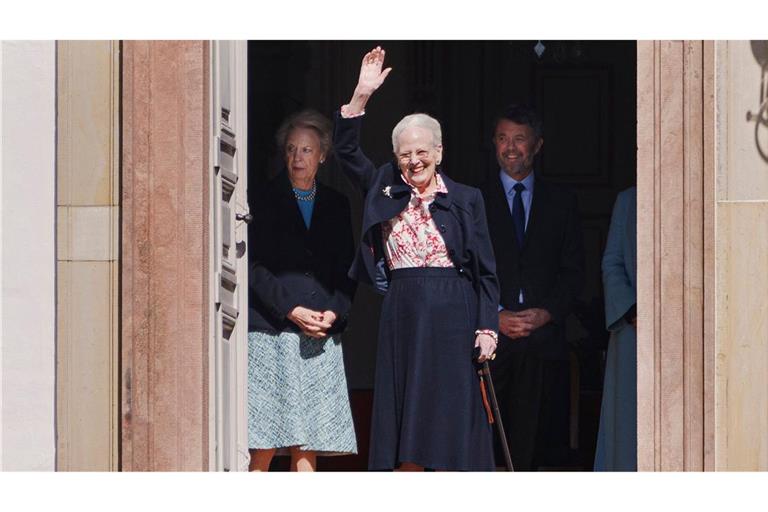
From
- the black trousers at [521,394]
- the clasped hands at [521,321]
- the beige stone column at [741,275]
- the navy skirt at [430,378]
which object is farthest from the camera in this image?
the black trousers at [521,394]

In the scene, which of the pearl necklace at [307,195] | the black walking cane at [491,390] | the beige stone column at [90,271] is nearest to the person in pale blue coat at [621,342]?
the black walking cane at [491,390]

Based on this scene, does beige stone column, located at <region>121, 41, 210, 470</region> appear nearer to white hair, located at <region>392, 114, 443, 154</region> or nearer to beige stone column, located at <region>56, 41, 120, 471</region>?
beige stone column, located at <region>56, 41, 120, 471</region>

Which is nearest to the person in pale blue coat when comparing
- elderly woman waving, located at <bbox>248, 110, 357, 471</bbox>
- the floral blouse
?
the floral blouse

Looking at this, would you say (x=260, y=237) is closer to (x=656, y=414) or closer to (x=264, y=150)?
(x=264, y=150)

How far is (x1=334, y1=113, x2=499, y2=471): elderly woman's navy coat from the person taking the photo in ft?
34.3

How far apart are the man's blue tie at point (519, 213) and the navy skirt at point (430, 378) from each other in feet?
2.26

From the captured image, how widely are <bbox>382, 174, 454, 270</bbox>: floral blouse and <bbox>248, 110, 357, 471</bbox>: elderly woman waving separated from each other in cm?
34

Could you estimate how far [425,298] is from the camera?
1051cm

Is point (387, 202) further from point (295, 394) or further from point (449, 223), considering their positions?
point (295, 394)

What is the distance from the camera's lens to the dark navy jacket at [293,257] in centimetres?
1071

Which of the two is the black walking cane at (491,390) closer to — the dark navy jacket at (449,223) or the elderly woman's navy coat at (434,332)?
the elderly woman's navy coat at (434,332)

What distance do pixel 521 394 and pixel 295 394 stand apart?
3.79ft

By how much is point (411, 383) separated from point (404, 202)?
77cm

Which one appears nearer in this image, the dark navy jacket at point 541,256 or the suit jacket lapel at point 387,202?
the suit jacket lapel at point 387,202
